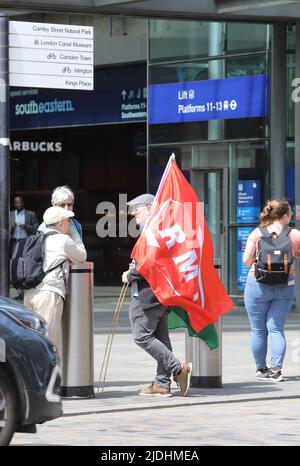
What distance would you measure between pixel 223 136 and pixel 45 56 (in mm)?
12175

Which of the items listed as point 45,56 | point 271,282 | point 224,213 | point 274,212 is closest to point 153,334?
point 271,282

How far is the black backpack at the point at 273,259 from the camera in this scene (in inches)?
505

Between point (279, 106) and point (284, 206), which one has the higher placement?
point (279, 106)

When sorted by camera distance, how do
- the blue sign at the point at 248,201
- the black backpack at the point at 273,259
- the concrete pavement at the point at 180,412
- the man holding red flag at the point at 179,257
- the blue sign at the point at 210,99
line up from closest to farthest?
1. the concrete pavement at the point at 180,412
2. the man holding red flag at the point at 179,257
3. the black backpack at the point at 273,259
4. the blue sign at the point at 210,99
5. the blue sign at the point at 248,201

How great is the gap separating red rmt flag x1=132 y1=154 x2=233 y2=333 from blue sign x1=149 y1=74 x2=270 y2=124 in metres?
10.6

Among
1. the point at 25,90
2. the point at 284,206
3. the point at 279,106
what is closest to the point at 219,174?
the point at 279,106

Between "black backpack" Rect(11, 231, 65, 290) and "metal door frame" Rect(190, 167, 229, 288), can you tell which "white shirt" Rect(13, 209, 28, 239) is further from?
"black backpack" Rect(11, 231, 65, 290)

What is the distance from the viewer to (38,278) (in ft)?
36.6

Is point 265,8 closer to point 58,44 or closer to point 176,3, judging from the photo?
point 176,3

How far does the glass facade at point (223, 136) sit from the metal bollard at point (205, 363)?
10.1m

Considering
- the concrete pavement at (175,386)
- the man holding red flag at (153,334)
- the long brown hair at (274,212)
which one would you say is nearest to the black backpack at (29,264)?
the man holding red flag at (153,334)

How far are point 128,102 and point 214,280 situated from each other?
14.9 m

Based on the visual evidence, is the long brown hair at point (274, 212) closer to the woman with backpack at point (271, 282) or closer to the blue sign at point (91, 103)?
the woman with backpack at point (271, 282)

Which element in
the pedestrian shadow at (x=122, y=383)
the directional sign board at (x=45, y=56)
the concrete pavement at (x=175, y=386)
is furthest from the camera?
the pedestrian shadow at (x=122, y=383)
